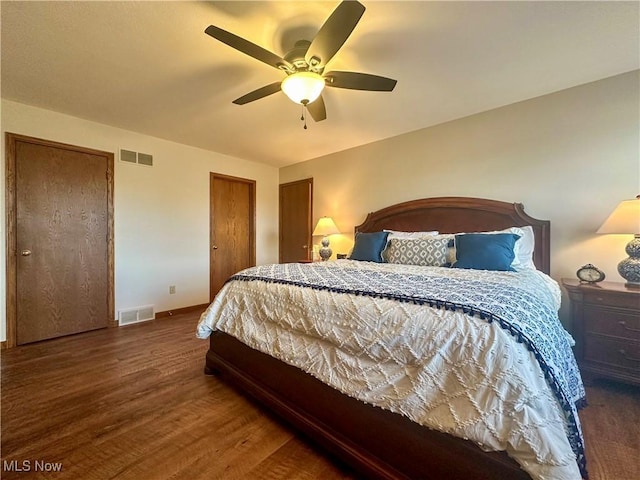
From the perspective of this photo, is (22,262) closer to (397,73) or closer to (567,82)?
(397,73)

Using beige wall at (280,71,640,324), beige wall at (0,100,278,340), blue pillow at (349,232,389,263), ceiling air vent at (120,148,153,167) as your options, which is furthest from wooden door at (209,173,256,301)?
beige wall at (280,71,640,324)

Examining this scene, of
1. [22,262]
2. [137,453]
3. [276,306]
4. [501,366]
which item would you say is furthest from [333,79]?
[22,262]

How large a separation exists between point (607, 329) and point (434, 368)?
191cm

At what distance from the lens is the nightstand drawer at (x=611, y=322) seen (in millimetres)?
1944

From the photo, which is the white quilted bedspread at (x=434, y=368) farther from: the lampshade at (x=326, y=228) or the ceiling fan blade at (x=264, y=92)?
the lampshade at (x=326, y=228)

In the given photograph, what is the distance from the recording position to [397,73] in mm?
2271

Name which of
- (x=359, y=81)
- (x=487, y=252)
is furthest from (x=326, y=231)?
(x=359, y=81)

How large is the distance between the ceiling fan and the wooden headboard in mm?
1710

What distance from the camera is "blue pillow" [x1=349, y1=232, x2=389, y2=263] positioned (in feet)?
10.1

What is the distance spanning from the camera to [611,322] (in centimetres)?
201

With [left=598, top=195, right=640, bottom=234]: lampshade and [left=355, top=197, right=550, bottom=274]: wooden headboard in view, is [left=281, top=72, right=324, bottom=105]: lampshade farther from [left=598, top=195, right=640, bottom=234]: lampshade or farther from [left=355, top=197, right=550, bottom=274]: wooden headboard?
[left=598, top=195, right=640, bottom=234]: lampshade

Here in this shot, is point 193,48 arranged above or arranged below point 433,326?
above

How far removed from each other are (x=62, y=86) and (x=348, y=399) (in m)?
3.43

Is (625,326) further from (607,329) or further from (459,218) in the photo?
(459,218)
